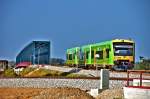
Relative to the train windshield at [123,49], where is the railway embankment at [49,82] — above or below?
below

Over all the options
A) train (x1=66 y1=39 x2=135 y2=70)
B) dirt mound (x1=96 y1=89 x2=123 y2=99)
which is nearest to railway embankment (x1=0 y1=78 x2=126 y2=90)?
dirt mound (x1=96 y1=89 x2=123 y2=99)

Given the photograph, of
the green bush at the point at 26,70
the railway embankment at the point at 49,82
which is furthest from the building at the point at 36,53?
the railway embankment at the point at 49,82

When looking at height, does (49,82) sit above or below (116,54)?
below

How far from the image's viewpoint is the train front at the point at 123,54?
3984cm

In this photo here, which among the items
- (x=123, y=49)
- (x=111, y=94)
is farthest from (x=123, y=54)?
(x=111, y=94)

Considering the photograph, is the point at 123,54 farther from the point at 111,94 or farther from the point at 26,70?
the point at 26,70

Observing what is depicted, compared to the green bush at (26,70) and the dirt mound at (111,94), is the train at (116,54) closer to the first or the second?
the green bush at (26,70)

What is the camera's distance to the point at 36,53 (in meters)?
59.0

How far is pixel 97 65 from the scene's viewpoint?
4431 cm

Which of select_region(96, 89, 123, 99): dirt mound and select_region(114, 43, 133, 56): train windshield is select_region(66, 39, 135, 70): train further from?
select_region(96, 89, 123, 99): dirt mound

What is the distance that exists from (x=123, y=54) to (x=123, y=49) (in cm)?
67

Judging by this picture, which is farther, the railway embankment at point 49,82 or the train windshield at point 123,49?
the train windshield at point 123,49

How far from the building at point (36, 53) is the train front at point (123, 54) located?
67.5 ft

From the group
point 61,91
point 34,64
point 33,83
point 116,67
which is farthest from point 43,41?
point 61,91
